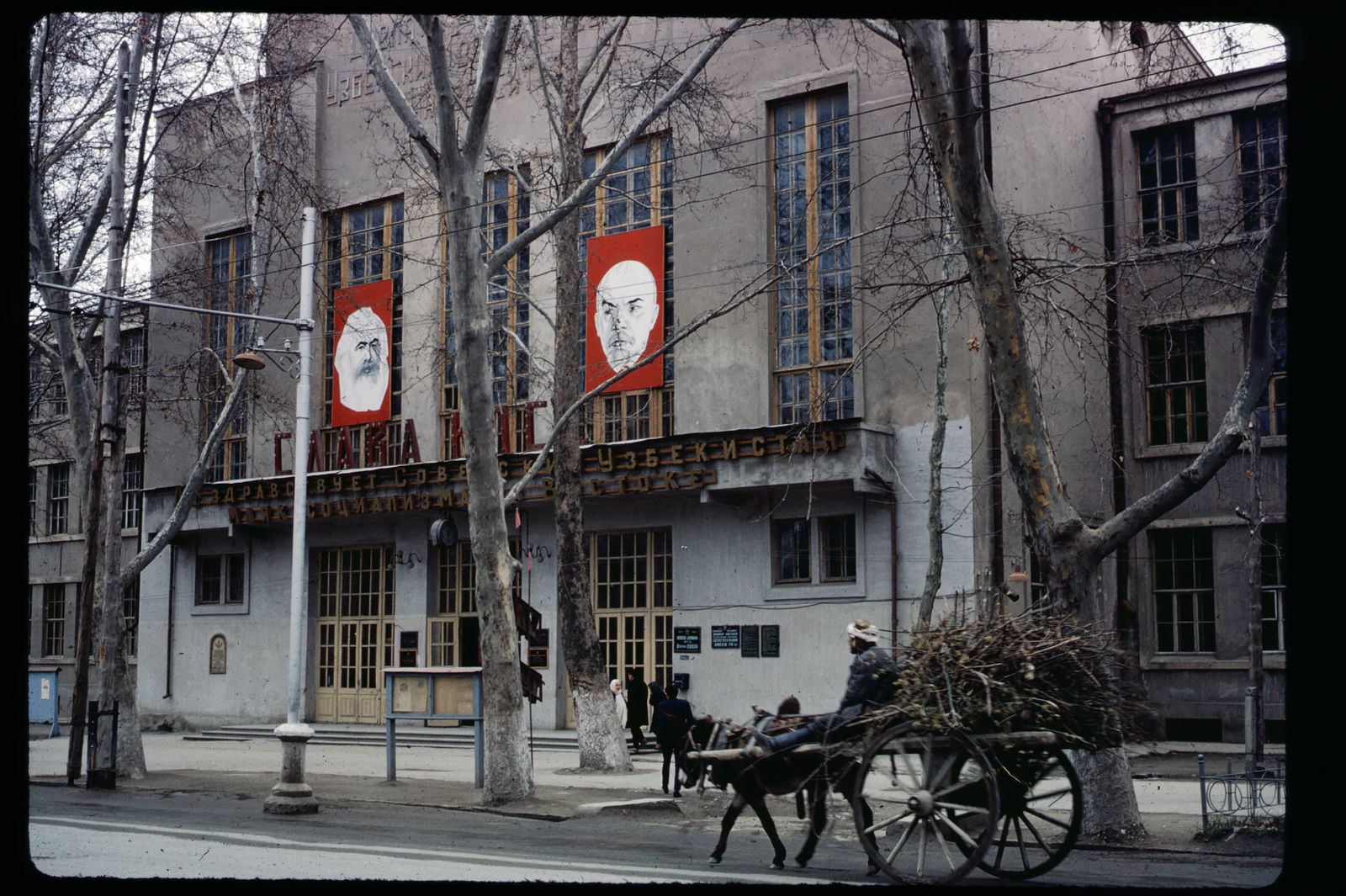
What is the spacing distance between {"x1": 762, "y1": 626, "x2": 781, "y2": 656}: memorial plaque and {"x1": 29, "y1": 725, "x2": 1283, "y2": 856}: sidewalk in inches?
111

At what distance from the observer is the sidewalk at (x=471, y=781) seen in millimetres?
14898

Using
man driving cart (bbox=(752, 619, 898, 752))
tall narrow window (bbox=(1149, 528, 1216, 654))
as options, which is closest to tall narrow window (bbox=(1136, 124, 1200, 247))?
tall narrow window (bbox=(1149, 528, 1216, 654))

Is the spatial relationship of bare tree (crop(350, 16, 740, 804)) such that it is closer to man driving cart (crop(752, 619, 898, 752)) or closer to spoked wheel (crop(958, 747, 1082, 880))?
man driving cart (crop(752, 619, 898, 752))

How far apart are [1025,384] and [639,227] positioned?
48.9ft

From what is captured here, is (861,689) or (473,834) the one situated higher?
(861,689)

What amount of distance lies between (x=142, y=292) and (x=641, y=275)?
10423 mm

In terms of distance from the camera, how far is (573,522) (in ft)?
67.8

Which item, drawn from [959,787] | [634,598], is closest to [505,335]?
[634,598]

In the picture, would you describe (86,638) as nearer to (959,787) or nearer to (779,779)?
(779,779)

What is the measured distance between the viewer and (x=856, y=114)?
24.1 meters

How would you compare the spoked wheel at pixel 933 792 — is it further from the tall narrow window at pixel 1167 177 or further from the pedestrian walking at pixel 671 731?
the tall narrow window at pixel 1167 177

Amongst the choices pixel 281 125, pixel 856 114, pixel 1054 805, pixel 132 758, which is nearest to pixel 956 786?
pixel 1054 805

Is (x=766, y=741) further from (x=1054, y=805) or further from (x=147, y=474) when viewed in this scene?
(x=147, y=474)

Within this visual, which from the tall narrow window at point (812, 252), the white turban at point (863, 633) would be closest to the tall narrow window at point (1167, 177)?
the tall narrow window at point (812, 252)
